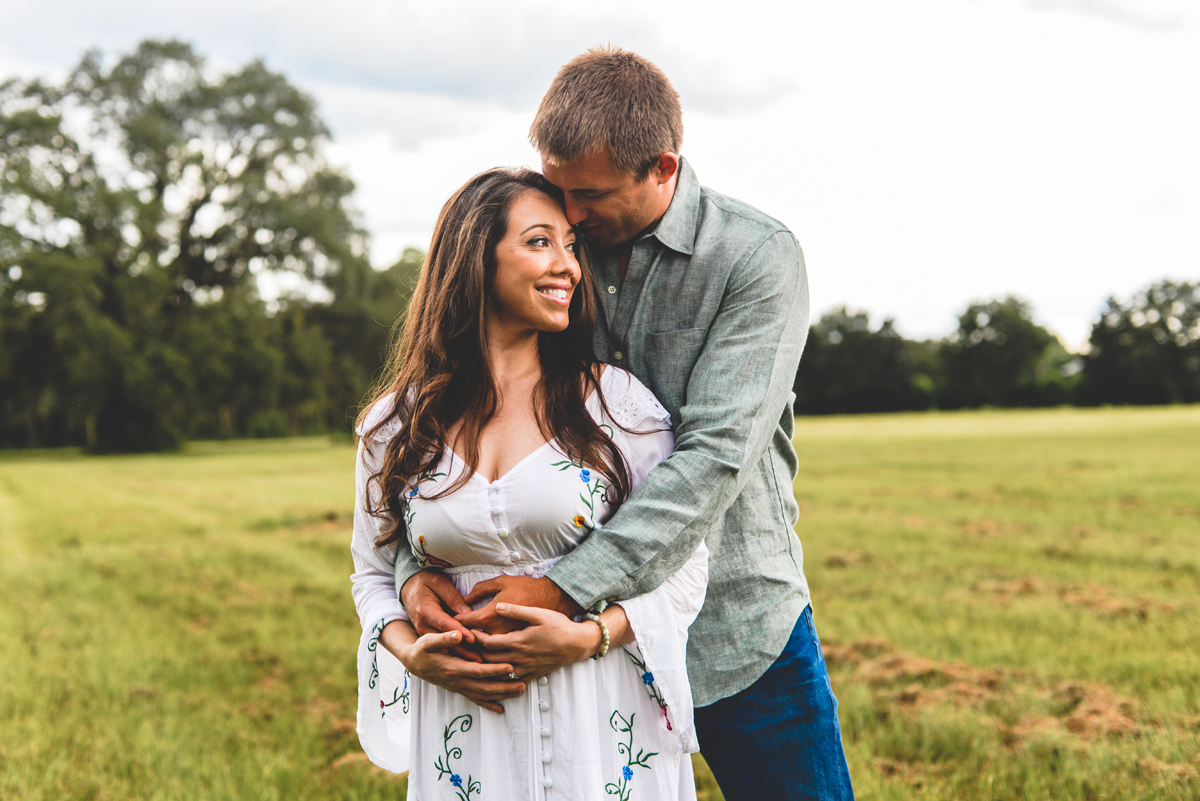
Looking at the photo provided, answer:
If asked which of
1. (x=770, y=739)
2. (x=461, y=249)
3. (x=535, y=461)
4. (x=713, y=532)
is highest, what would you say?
(x=461, y=249)

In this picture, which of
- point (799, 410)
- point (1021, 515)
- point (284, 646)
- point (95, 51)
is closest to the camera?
point (284, 646)

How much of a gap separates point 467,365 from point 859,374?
231 ft

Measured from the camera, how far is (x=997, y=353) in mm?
79625

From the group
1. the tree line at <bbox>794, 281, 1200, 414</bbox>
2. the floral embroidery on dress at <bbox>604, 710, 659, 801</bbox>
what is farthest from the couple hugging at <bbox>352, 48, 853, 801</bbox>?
the tree line at <bbox>794, 281, 1200, 414</bbox>

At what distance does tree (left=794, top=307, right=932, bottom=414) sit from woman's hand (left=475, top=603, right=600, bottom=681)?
64.4 meters

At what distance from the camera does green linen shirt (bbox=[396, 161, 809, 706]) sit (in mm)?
1858

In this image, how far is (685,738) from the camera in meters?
1.96

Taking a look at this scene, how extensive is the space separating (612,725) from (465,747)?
34 centimetres

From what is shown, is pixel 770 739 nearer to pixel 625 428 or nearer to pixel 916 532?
pixel 625 428

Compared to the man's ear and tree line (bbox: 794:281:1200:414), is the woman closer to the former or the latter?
the man's ear

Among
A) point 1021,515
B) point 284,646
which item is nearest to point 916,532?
point 1021,515

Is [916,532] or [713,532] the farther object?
[916,532]

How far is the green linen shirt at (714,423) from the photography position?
1.86 m

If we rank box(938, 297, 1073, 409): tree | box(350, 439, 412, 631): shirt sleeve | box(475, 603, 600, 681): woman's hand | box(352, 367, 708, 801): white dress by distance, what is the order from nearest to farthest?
box(475, 603, 600, 681): woman's hand → box(352, 367, 708, 801): white dress → box(350, 439, 412, 631): shirt sleeve → box(938, 297, 1073, 409): tree
